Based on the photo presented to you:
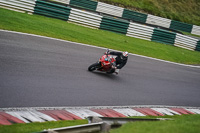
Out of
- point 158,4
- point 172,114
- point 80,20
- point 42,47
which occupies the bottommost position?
point 172,114

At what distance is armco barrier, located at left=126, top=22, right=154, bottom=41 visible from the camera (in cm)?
2405

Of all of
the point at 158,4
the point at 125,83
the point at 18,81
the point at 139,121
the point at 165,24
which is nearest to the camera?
the point at 139,121

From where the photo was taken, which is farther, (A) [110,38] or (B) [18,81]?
(A) [110,38]

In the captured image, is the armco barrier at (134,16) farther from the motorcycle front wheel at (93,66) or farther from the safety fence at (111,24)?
the motorcycle front wheel at (93,66)

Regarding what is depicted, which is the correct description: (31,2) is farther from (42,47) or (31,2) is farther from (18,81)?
(18,81)

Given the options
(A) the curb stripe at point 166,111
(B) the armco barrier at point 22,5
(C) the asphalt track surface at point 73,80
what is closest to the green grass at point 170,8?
(B) the armco barrier at point 22,5

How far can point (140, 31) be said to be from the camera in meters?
24.5

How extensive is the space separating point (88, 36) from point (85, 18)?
9.93 feet

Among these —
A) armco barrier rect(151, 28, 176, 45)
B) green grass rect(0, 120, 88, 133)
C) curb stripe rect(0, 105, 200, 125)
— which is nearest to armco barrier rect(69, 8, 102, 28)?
armco barrier rect(151, 28, 176, 45)

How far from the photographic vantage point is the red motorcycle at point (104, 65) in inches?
530

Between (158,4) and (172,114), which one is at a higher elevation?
(158,4)

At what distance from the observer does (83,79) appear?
12.2 meters

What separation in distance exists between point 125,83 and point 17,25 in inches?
277

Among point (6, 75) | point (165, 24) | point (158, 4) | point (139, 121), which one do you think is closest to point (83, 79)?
point (6, 75)
